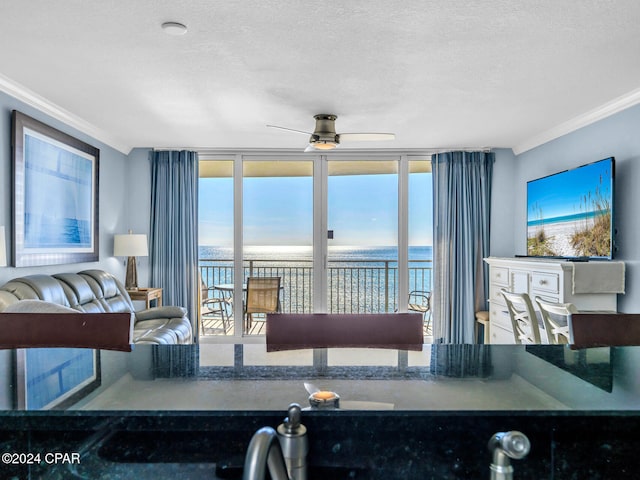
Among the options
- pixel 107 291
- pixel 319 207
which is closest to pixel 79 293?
pixel 107 291

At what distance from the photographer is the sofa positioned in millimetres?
2973

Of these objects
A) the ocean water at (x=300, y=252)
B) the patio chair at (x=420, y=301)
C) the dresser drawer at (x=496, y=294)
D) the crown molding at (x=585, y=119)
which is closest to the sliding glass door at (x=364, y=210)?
the ocean water at (x=300, y=252)

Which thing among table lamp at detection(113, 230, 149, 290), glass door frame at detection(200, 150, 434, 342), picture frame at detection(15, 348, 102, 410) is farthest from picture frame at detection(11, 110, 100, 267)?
picture frame at detection(15, 348, 102, 410)

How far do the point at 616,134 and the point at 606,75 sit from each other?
0.78 metres

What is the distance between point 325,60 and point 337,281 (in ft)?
11.5

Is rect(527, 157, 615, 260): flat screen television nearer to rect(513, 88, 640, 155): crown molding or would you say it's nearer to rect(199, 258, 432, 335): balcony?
rect(513, 88, 640, 155): crown molding

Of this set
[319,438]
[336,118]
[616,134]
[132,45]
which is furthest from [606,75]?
[319,438]

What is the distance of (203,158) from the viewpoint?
5391mm

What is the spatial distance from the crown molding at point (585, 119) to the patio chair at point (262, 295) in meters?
3.33

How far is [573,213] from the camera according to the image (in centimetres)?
379

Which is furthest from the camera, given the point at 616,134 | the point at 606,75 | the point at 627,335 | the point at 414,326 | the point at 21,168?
the point at 616,134

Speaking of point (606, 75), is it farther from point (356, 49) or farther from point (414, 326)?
point (414, 326)

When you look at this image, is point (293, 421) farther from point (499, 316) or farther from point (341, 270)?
point (341, 270)

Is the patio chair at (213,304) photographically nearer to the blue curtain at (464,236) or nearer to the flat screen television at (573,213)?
the blue curtain at (464,236)
